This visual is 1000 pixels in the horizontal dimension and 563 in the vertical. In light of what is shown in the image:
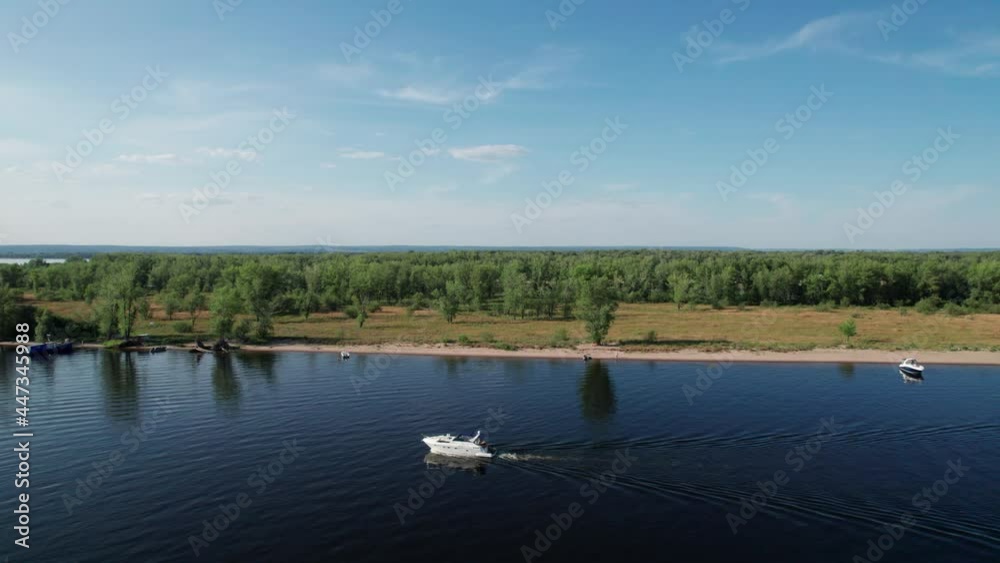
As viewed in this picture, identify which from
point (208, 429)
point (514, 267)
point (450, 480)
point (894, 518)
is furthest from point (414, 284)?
point (894, 518)

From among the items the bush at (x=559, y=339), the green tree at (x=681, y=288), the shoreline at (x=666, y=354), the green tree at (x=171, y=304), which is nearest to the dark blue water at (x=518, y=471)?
the shoreline at (x=666, y=354)

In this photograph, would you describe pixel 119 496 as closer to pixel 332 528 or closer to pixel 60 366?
pixel 332 528

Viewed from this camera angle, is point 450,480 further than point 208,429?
No

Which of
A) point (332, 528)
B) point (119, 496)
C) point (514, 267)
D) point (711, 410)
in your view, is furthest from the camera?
point (514, 267)

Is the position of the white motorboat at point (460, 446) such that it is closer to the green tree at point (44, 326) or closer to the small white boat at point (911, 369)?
the small white boat at point (911, 369)

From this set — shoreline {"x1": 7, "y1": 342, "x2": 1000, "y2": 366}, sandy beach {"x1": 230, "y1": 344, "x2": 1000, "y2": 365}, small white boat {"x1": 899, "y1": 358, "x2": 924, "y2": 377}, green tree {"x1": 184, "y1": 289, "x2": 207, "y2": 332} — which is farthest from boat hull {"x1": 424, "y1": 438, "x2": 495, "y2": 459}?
green tree {"x1": 184, "y1": 289, "x2": 207, "y2": 332}

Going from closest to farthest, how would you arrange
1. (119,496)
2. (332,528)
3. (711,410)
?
(332,528)
(119,496)
(711,410)

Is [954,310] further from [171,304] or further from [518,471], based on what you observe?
[171,304]
